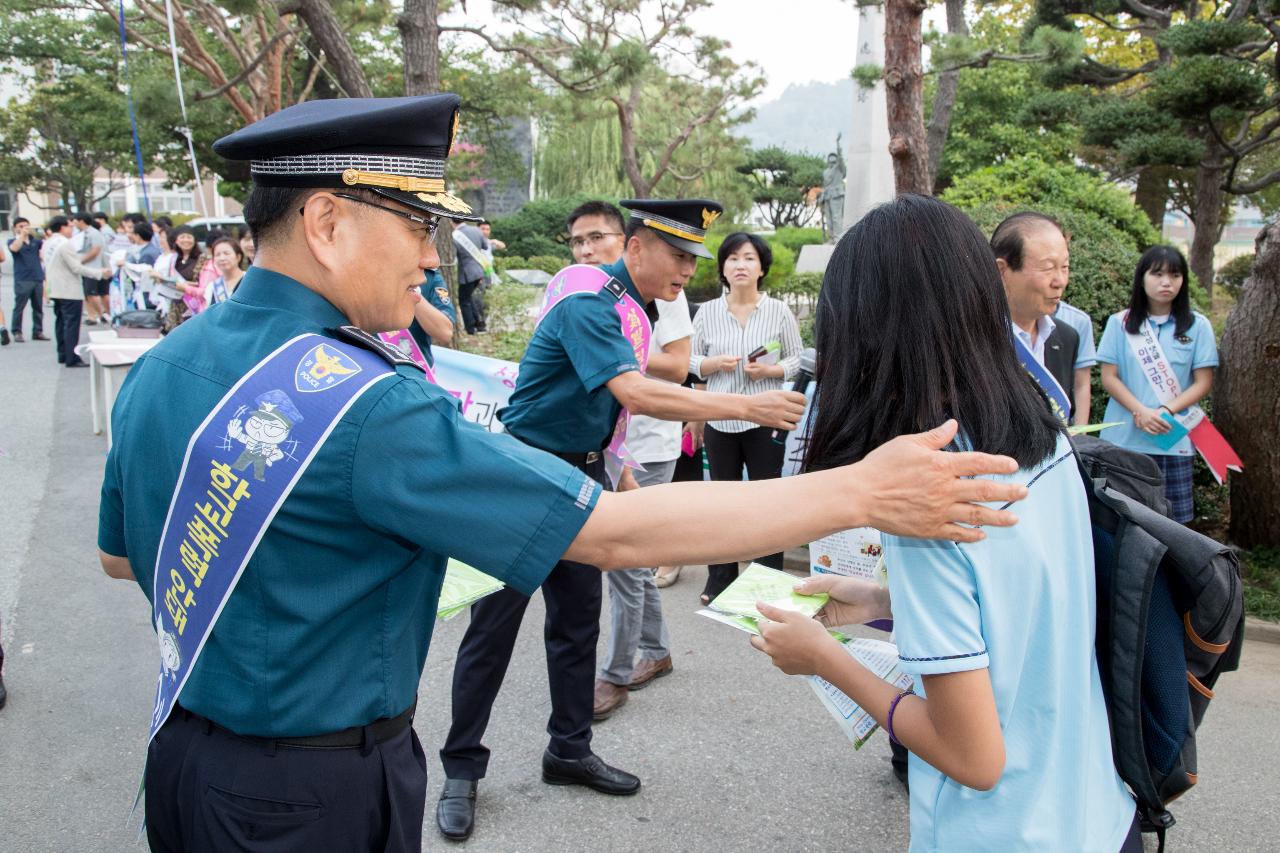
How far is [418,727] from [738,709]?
1348 mm

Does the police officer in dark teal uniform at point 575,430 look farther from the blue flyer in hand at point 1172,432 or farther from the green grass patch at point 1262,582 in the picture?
the green grass patch at point 1262,582

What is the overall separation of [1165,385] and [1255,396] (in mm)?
658

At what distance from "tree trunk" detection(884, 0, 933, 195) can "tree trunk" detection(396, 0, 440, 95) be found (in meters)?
4.51

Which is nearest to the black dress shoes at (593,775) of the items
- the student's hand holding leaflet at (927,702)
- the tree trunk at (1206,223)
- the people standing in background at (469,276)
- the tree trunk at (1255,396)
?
the student's hand holding leaflet at (927,702)

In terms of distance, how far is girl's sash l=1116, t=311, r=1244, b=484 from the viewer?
4.94m

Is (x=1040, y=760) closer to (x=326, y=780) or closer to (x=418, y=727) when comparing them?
(x=326, y=780)

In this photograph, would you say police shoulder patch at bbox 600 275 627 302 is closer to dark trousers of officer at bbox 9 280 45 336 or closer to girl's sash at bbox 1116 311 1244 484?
girl's sash at bbox 1116 311 1244 484

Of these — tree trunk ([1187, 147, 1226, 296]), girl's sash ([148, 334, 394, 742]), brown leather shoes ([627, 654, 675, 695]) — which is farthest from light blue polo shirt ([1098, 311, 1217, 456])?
tree trunk ([1187, 147, 1226, 296])

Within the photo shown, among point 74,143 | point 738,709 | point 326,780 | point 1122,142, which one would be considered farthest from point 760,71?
point 74,143

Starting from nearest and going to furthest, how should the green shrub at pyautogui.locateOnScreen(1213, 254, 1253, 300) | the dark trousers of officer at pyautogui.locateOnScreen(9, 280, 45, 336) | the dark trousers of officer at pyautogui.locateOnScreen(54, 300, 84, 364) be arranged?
1. the dark trousers of officer at pyautogui.locateOnScreen(54, 300, 84, 364)
2. the dark trousers of officer at pyautogui.locateOnScreen(9, 280, 45, 336)
3. the green shrub at pyautogui.locateOnScreen(1213, 254, 1253, 300)

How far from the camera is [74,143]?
37.7m

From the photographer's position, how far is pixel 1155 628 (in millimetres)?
1566

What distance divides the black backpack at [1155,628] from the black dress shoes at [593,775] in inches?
87.0

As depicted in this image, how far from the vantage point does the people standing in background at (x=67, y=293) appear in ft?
42.9
